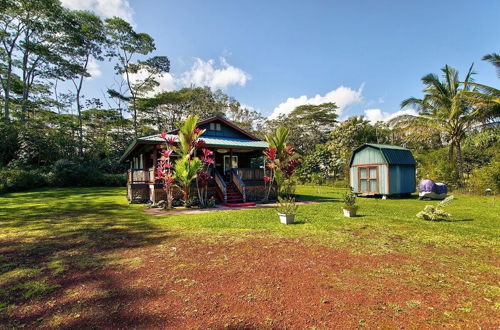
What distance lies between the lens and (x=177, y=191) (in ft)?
41.1

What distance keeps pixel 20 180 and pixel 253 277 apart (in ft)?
78.4

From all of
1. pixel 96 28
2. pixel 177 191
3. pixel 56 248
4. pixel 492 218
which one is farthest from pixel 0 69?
pixel 492 218

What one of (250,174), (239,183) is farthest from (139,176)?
(250,174)

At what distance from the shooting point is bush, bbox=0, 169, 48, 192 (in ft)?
62.1

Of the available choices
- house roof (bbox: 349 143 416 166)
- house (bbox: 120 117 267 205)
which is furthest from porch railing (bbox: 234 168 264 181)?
house roof (bbox: 349 143 416 166)

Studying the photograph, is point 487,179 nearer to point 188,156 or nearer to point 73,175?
point 188,156

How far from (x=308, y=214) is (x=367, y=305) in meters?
6.02

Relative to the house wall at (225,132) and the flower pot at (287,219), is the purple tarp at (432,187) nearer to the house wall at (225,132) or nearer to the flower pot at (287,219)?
the flower pot at (287,219)

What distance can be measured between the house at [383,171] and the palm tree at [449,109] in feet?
15.1

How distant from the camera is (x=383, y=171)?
1486 centimetres

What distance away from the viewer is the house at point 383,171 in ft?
48.4

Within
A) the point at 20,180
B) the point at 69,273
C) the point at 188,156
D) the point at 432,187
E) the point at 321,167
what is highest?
the point at 188,156

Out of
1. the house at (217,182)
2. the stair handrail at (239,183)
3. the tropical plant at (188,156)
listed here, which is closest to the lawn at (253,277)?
the tropical plant at (188,156)

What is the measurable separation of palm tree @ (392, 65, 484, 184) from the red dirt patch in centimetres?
1770
